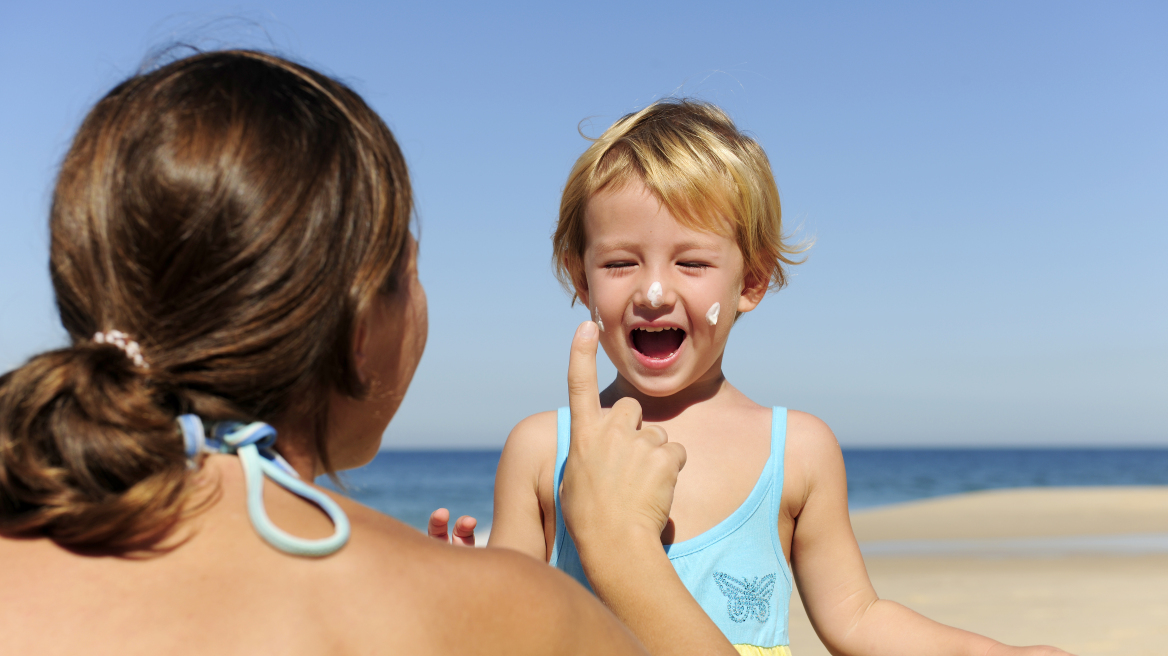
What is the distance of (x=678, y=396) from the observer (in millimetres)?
2420

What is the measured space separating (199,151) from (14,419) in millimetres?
425

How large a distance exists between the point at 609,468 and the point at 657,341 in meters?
0.81

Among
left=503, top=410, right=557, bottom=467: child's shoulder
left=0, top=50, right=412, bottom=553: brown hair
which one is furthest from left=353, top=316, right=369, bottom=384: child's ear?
left=503, top=410, right=557, bottom=467: child's shoulder

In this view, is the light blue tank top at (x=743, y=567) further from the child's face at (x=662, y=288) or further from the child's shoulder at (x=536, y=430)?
the child's face at (x=662, y=288)

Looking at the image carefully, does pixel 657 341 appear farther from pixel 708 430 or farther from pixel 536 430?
pixel 536 430

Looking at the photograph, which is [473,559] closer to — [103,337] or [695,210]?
[103,337]

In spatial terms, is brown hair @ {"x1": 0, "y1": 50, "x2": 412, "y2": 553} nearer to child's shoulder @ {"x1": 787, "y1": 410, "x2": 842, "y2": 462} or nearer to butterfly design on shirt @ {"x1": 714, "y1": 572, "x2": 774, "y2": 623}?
butterfly design on shirt @ {"x1": 714, "y1": 572, "x2": 774, "y2": 623}

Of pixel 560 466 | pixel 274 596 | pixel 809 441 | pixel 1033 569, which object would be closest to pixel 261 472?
pixel 274 596

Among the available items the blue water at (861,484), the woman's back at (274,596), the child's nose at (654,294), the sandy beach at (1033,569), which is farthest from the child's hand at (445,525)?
the blue water at (861,484)

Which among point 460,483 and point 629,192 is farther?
point 460,483

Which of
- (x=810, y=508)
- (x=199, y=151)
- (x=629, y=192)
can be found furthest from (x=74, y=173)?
(x=810, y=508)

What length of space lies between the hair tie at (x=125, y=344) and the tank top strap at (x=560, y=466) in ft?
3.92

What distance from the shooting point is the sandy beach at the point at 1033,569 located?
6793mm

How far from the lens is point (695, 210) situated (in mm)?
2264
